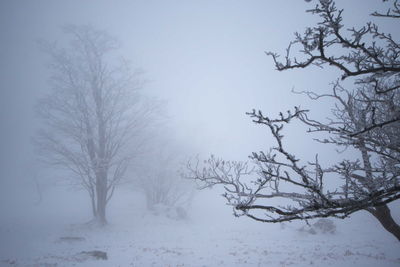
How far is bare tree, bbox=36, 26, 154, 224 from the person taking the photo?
15414mm

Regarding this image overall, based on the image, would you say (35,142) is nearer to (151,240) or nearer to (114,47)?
(114,47)

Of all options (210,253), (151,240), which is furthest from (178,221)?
(210,253)

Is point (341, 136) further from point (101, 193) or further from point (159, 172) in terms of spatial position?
point (159, 172)

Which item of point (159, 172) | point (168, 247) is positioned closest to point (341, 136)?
point (168, 247)

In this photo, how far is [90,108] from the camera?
1617 centimetres

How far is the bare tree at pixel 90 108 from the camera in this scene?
50.6ft

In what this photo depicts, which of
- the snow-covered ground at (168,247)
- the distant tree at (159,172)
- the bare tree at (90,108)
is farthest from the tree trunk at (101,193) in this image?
the distant tree at (159,172)

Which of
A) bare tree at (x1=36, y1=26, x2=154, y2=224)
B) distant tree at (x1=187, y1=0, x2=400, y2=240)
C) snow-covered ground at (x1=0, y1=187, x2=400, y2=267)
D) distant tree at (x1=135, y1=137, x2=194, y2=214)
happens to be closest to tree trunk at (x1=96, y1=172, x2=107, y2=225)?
bare tree at (x1=36, y1=26, x2=154, y2=224)

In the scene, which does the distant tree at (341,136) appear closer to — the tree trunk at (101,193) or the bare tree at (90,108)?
the bare tree at (90,108)

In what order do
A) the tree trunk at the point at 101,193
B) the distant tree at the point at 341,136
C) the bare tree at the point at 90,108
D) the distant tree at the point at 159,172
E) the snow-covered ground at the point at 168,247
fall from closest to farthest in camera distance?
the distant tree at the point at 341,136 → the snow-covered ground at the point at 168,247 → the bare tree at the point at 90,108 → the tree trunk at the point at 101,193 → the distant tree at the point at 159,172

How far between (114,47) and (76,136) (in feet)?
25.1

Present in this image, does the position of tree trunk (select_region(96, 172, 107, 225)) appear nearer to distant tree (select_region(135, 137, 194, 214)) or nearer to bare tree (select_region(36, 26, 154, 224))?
bare tree (select_region(36, 26, 154, 224))

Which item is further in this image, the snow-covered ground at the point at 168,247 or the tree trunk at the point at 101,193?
the tree trunk at the point at 101,193

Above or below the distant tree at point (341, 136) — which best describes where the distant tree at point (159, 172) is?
above
